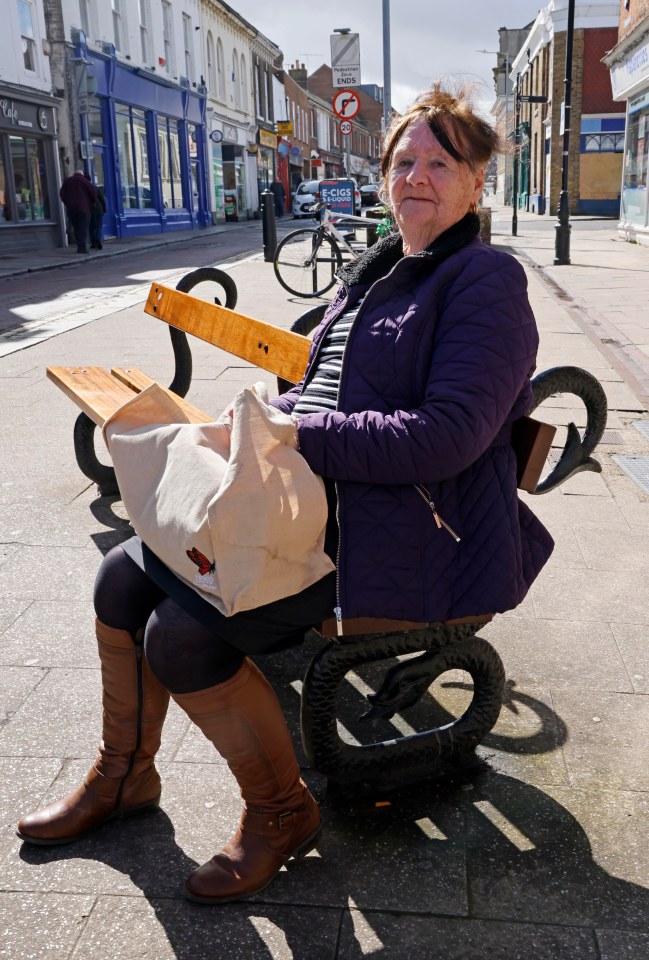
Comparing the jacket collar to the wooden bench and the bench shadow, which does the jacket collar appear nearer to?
the wooden bench

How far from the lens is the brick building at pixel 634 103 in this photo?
20.7 metres

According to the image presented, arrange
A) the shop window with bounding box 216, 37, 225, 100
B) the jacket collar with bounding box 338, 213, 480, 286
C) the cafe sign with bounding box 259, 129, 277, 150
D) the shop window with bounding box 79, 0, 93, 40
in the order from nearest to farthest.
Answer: the jacket collar with bounding box 338, 213, 480, 286 → the shop window with bounding box 79, 0, 93, 40 → the shop window with bounding box 216, 37, 225, 100 → the cafe sign with bounding box 259, 129, 277, 150

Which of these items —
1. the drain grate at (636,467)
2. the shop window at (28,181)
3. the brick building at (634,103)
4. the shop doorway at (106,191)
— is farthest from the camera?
the shop doorway at (106,191)

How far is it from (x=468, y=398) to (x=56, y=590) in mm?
2105

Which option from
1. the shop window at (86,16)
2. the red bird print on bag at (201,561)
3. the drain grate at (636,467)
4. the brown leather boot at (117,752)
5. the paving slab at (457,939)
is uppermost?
the shop window at (86,16)

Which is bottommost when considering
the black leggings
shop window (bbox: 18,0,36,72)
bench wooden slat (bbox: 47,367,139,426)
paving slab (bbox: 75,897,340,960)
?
paving slab (bbox: 75,897,340,960)

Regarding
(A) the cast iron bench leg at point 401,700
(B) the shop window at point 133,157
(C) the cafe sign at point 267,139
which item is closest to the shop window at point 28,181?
(B) the shop window at point 133,157

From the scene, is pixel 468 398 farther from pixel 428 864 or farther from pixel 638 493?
pixel 638 493

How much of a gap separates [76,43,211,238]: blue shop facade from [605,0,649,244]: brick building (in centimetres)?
1328

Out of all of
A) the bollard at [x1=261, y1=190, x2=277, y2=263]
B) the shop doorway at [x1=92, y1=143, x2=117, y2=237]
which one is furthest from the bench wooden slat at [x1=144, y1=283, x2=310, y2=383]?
the shop doorway at [x1=92, y1=143, x2=117, y2=237]

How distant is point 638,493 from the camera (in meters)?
4.62

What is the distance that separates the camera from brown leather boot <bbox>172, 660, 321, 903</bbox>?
1.95 metres

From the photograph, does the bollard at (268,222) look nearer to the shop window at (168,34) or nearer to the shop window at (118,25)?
the shop window at (118,25)

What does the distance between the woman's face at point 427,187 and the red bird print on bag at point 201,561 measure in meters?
0.90
